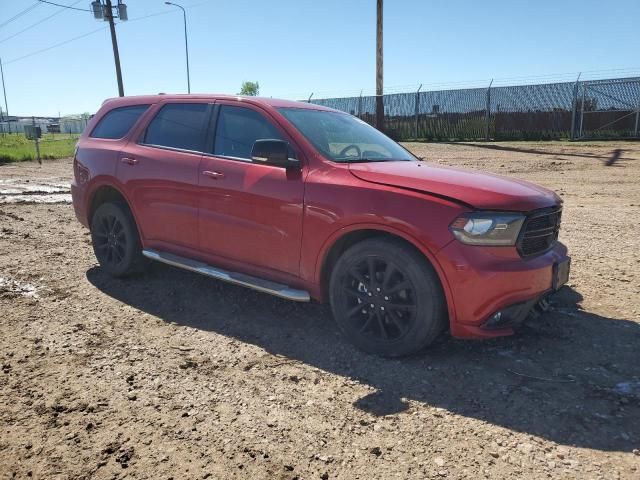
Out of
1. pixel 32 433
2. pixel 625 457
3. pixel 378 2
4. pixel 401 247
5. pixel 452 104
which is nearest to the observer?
pixel 625 457

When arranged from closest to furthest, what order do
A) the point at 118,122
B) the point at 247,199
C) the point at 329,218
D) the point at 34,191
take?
the point at 329,218, the point at 247,199, the point at 118,122, the point at 34,191

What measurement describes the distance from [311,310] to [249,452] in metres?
1.94

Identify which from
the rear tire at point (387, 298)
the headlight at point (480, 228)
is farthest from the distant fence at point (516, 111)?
the rear tire at point (387, 298)

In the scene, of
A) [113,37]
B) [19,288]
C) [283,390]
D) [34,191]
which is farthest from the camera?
[113,37]

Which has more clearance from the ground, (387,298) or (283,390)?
(387,298)

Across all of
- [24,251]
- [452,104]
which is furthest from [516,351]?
[452,104]

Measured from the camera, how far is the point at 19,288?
4797 mm

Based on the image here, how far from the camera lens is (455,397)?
291cm

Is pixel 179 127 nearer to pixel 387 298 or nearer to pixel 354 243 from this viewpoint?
pixel 354 243

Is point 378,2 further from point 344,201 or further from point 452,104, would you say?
point 344,201

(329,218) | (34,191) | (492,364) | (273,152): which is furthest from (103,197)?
(34,191)

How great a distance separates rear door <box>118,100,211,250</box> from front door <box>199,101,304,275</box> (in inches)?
6.2

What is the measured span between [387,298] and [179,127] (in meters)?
2.56

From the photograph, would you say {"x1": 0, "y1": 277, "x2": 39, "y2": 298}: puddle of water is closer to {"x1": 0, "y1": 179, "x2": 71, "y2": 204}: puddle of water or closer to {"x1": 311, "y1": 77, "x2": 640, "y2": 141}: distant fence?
{"x1": 0, "y1": 179, "x2": 71, "y2": 204}: puddle of water
